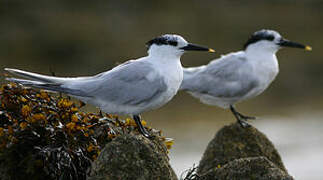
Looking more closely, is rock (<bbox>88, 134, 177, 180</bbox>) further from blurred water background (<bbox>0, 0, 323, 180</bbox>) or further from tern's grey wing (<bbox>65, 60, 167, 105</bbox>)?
blurred water background (<bbox>0, 0, 323, 180</bbox>)

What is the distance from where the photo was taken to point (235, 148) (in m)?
6.76

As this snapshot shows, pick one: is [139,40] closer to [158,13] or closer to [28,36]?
[158,13]

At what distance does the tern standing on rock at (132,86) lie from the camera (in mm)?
5965

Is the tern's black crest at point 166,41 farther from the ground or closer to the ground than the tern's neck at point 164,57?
farther from the ground

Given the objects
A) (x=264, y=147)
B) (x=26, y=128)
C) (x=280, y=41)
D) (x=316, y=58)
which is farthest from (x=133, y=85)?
(x=316, y=58)

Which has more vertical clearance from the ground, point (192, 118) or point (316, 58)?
point (316, 58)

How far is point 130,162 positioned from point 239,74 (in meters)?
3.62

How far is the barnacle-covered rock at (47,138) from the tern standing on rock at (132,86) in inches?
10.1

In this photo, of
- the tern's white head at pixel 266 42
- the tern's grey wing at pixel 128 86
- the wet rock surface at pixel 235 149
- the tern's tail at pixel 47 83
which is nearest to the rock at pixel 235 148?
the wet rock surface at pixel 235 149

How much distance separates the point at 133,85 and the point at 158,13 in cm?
1484

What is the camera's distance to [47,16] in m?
19.1

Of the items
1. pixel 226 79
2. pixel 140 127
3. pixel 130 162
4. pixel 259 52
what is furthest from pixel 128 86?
pixel 259 52

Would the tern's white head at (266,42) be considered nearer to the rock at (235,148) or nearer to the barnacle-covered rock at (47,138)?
the rock at (235,148)

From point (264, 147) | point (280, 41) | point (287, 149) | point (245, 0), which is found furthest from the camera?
point (245, 0)
